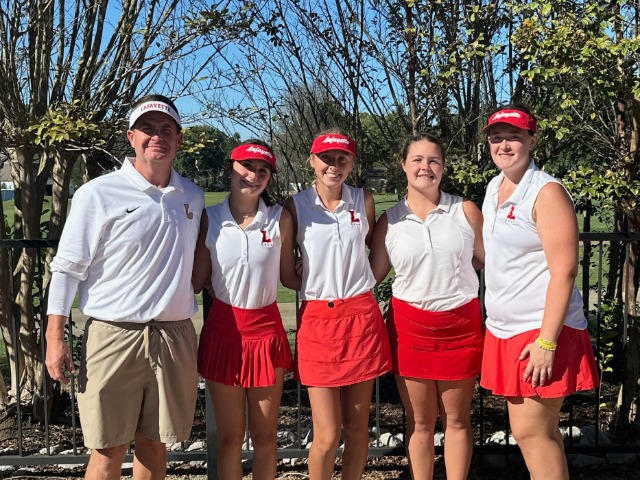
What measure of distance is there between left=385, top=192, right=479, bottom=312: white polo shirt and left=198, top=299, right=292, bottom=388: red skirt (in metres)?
0.65

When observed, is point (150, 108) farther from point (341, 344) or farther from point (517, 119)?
point (517, 119)

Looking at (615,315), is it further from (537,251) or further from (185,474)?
(185,474)

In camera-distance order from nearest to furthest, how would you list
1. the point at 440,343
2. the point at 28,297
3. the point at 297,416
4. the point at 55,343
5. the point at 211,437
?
the point at 55,343 → the point at 440,343 → the point at 211,437 → the point at 28,297 → the point at 297,416

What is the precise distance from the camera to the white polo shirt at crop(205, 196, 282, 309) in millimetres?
3109

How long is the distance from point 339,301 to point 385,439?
1946 millimetres

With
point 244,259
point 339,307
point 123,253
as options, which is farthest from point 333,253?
point 123,253

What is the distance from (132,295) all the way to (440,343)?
1.43 m

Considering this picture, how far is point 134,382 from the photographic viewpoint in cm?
301

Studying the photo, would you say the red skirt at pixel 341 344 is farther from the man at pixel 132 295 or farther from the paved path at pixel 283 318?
the paved path at pixel 283 318

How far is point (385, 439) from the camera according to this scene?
4.76 meters

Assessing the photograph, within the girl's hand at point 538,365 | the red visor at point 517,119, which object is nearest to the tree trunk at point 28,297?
the red visor at point 517,119

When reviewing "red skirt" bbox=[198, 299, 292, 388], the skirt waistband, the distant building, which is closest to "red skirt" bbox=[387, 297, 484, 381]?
→ the skirt waistband

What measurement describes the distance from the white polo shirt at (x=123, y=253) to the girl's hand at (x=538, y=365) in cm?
153

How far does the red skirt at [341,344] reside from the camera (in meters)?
3.19
